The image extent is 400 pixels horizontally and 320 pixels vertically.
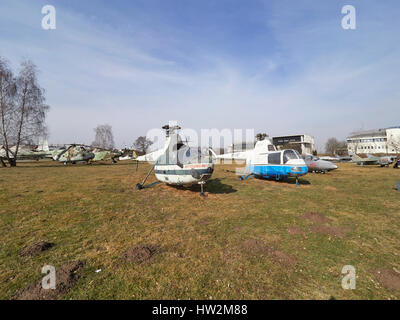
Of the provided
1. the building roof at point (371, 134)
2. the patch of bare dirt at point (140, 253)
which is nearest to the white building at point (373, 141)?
the building roof at point (371, 134)

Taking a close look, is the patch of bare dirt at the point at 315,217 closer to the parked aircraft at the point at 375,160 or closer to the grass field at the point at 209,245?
the grass field at the point at 209,245

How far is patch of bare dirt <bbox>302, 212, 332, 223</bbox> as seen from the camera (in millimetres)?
6527

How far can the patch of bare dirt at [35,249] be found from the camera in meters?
4.18

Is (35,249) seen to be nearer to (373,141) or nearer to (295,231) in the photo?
(295,231)

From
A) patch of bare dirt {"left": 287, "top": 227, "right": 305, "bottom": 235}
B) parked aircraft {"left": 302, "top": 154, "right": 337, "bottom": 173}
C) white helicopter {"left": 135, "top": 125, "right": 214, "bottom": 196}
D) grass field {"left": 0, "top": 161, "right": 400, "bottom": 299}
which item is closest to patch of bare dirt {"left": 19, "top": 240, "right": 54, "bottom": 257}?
grass field {"left": 0, "top": 161, "right": 400, "bottom": 299}

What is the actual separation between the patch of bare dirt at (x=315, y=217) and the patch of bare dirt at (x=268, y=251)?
3188mm

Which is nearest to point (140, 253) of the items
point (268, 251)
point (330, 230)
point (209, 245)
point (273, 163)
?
point (209, 245)

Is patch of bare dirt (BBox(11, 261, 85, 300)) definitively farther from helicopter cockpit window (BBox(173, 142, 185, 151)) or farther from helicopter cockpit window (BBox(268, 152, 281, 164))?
helicopter cockpit window (BBox(268, 152, 281, 164))

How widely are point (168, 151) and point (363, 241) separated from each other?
9.64 metres

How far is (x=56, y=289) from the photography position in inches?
124

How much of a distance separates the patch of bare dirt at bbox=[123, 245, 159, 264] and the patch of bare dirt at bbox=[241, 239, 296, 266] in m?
2.64

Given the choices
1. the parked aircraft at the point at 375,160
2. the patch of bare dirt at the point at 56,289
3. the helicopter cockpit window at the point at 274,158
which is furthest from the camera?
the parked aircraft at the point at 375,160

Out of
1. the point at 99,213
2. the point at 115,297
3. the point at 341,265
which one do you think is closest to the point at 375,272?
the point at 341,265
